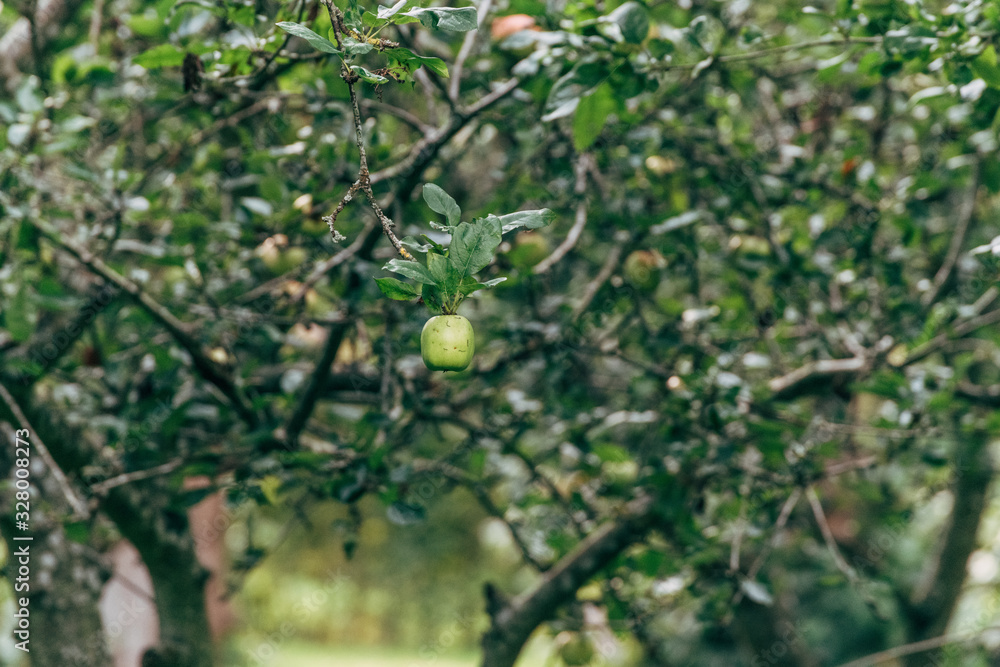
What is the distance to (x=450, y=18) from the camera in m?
0.88

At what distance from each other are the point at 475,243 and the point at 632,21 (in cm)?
63

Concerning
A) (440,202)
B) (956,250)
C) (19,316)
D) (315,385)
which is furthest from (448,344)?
(956,250)

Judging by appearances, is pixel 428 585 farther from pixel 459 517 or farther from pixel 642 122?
pixel 642 122

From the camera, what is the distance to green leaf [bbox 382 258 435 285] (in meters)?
0.81

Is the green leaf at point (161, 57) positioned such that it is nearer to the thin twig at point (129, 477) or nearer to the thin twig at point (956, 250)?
the thin twig at point (129, 477)

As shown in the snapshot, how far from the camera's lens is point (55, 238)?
4.82 ft

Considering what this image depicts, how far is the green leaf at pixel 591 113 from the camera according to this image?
1312 mm

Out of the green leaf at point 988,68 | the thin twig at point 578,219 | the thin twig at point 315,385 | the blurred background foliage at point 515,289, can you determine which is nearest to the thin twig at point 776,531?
the blurred background foliage at point 515,289

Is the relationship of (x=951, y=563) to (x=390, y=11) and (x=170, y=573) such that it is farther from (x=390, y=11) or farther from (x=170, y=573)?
(x=390, y=11)

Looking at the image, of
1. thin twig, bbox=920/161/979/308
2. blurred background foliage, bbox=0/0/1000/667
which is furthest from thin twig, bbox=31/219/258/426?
thin twig, bbox=920/161/979/308

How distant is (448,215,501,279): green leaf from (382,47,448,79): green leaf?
199mm

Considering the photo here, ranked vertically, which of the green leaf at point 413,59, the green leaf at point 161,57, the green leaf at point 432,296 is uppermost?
the green leaf at point 413,59

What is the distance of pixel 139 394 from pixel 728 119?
5.91ft

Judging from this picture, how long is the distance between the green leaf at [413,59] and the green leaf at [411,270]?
0.77 feet
